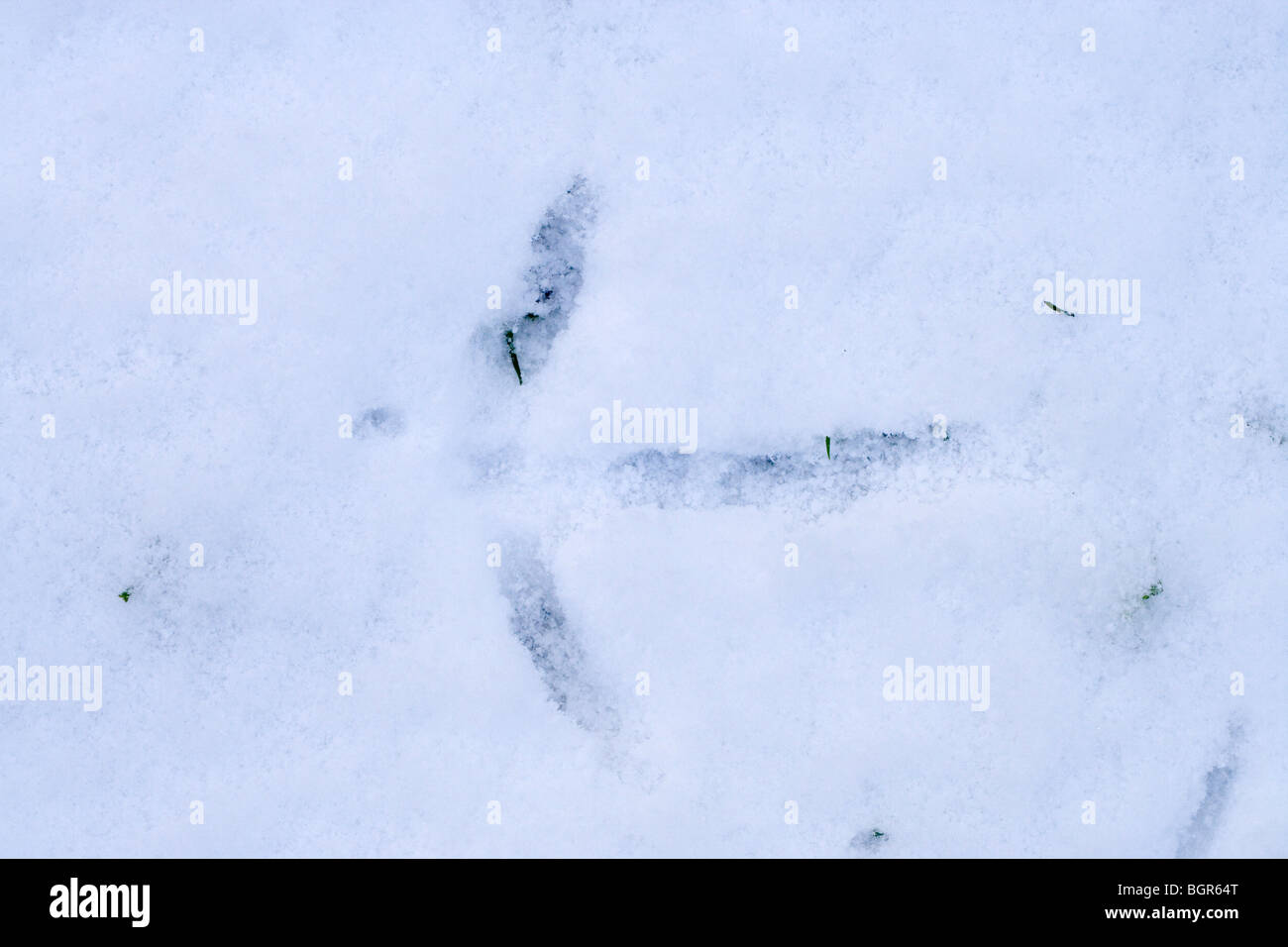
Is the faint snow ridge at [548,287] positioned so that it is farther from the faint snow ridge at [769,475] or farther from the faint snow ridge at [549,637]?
the faint snow ridge at [549,637]

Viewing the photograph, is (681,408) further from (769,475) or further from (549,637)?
(549,637)

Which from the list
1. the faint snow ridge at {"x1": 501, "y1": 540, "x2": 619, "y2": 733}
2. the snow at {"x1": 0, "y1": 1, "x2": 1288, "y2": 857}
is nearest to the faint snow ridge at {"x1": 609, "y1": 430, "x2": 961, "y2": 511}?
the snow at {"x1": 0, "y1": 1, "x2": 1288, "y2": 857}

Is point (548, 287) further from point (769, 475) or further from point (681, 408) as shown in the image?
point (769, 475)

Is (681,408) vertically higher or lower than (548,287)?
lower

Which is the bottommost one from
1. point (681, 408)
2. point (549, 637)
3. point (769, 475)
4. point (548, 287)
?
point (549, 637)

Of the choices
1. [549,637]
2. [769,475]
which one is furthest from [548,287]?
[549,637]

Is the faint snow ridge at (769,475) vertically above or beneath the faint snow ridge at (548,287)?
beneath

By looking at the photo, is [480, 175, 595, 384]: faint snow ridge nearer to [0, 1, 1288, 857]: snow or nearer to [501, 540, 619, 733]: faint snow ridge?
[0, 1, 1288, 857]: snow

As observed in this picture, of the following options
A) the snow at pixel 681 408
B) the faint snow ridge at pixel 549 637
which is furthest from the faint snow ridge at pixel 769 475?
the faint snow ridge at pixel 549 637
